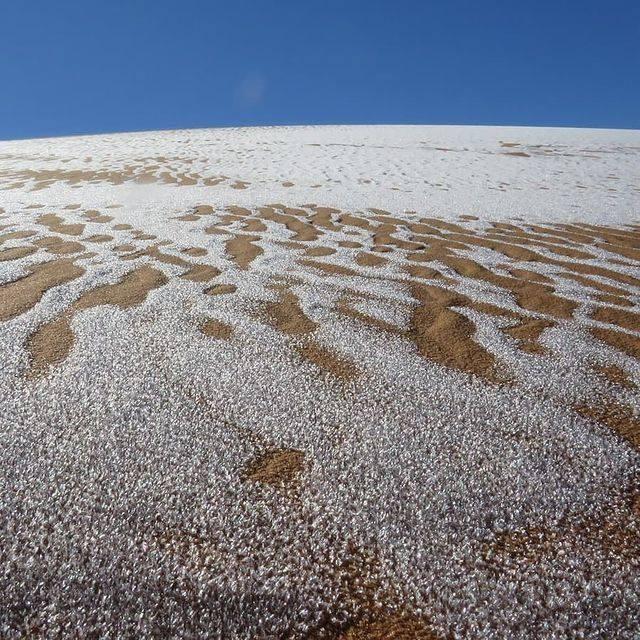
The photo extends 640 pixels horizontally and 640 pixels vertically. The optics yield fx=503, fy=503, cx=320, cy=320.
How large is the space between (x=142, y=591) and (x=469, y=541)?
830mm

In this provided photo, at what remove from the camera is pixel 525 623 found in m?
1.13

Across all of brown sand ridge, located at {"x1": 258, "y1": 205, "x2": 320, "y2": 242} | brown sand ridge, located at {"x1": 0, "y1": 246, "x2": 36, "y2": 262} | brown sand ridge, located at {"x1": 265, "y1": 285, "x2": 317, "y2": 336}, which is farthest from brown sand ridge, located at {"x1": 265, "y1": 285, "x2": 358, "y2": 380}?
brown sand ridge, located at {"x1": 0, "y1": 246, "x2": 36, "y2": 262}

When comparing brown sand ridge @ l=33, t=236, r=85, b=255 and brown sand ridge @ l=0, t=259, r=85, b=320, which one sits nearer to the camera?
brown sand ridge @ l=0, t=259, r=85, b=320

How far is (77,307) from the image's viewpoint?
2.93m

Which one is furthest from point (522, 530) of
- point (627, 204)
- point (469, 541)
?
point (627, 204)

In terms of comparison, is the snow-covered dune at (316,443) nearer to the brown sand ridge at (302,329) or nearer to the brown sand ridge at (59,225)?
the brown sand ridge at (302,329)

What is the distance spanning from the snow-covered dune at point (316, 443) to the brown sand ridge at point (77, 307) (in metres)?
0.02

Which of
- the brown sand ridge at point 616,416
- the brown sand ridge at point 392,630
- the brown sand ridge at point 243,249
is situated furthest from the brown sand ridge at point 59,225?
the brown sand ridge at point 392,630

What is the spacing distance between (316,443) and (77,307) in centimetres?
191

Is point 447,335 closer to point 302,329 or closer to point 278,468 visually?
point 302,329

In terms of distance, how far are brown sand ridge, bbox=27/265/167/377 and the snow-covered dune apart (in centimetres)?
2

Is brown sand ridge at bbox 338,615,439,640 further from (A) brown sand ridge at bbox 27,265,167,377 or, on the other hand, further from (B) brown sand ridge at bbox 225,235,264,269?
(B) brown sand ridge at bbox 225,235,264,269

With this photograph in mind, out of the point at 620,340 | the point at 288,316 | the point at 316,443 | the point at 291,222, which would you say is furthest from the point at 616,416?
the point at 291,222

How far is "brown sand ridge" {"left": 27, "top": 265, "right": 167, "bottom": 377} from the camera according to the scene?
2275mm
